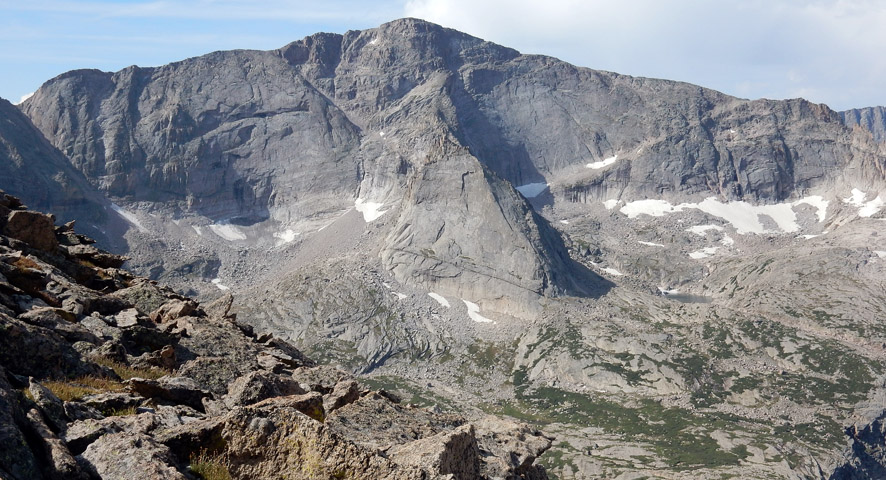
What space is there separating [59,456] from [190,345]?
1688cm

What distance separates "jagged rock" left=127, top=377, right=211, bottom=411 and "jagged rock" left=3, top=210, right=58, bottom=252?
2026 centimetres

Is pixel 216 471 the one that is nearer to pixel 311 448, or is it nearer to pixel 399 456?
pixel 311 448

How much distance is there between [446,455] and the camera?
53.6 feet

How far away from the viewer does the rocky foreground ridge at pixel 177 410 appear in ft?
44.5

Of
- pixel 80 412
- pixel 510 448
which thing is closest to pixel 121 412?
pixel 80 412

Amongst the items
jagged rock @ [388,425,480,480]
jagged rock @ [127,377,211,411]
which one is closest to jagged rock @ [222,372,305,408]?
jagged rock @ [127,377,211,411]

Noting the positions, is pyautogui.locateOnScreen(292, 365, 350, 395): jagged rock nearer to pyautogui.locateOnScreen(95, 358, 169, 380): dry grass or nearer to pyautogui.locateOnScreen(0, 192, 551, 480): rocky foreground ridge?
pyautogui.locateOnScreen(0, 192, 551, 480): rocky foreground ridge

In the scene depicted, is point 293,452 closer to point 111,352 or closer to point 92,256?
point 111,352

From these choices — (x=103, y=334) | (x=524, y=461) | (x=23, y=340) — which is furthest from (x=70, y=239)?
(x=524, y=461)

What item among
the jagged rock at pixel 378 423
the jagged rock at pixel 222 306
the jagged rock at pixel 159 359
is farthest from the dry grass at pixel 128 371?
the jagged rock at pixel 222 306

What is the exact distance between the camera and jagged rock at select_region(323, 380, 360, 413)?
71.6 ft

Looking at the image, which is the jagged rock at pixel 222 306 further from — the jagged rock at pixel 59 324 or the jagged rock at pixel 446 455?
the jagged rock at pixel 446 455

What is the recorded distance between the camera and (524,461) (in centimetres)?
2472

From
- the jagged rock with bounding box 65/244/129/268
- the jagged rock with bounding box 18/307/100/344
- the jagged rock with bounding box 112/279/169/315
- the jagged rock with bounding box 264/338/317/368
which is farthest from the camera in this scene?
the jagged rock with bounding box 65/244/129/268
